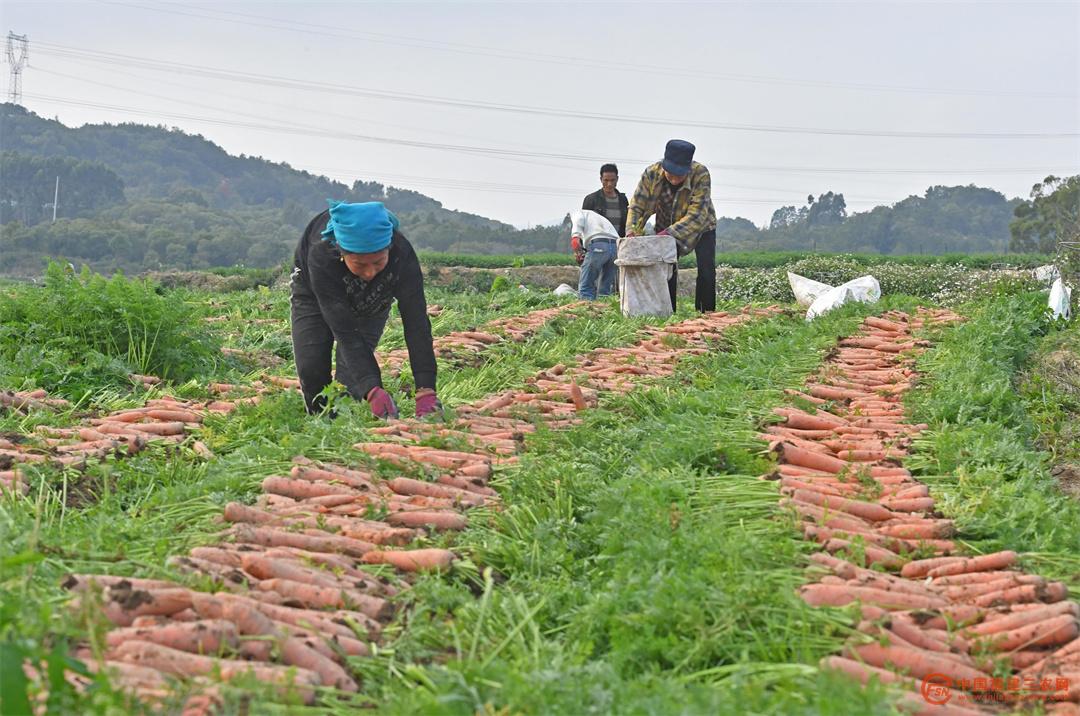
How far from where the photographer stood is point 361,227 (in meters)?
4.83

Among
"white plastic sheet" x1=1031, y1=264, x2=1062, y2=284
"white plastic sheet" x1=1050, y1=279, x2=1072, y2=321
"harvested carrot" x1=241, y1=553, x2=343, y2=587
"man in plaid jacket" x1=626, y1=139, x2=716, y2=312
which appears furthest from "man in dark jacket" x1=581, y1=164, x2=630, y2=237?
"harvested carrot" x1=241, y1=553, x2=343, y2=587

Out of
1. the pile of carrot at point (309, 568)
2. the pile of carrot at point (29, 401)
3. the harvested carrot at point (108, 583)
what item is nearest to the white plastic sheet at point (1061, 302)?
the pile of carrot at point (309, 568)

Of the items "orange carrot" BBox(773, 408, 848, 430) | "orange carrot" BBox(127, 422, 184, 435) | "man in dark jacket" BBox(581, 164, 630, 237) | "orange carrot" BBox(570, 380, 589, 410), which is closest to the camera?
"orange carrot" BBox(127, 422, 184, 435)

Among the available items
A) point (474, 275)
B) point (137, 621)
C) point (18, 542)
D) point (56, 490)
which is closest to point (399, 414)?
point (56, 490)

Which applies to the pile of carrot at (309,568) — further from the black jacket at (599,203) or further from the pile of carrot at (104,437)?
the black jacket at (599,203)

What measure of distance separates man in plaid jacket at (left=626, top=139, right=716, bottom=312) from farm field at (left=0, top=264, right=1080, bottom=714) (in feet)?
10.6

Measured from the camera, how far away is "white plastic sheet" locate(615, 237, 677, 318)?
33.1ft

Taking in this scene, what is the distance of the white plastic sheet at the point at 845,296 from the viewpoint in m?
11.0

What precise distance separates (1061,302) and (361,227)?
305 inches

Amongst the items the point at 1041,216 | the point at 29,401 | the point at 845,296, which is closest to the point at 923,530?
the point at 29,401

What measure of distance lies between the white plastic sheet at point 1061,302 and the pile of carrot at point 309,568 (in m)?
6.57

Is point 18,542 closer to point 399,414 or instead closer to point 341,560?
point 341,560

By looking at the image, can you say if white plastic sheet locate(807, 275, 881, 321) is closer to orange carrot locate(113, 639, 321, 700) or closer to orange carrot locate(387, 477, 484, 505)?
orange carrot locate(387, 477, 484, 505)

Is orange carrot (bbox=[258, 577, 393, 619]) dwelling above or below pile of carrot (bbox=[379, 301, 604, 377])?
below
